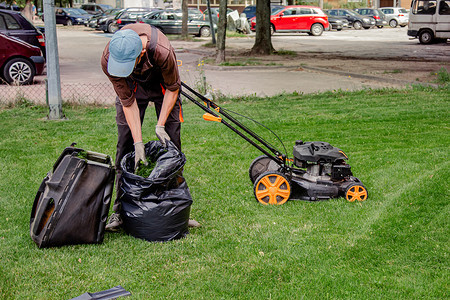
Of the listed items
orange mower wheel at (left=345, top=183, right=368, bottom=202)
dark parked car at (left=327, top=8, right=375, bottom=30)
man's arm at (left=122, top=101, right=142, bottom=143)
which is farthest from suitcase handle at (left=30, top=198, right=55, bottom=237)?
dark parked car at (left=327, top=8, right=375, bottom=30)

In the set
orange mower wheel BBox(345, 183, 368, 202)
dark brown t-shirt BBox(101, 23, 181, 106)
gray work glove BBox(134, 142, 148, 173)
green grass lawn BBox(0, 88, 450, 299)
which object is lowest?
green grass lawn BBox(0, 88, 450, 299)

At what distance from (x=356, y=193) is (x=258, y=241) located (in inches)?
50.1

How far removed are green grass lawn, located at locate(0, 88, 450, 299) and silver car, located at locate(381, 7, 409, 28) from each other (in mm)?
38544

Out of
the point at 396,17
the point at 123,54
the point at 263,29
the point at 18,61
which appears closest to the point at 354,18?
the point at 396,17

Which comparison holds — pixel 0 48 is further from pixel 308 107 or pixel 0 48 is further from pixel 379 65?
pixel 379 65

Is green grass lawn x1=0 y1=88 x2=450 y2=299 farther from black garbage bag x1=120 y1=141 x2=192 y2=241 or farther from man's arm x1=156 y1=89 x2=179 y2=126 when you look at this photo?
man's arm x1=156 y1=89 x2=179 y2=126

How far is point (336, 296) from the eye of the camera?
11.4ft

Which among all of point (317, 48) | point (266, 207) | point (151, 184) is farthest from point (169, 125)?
point (317, 48)

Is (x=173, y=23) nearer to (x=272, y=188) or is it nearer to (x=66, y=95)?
(x=66, y=95)

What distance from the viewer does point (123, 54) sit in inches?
146

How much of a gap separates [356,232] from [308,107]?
5.50m

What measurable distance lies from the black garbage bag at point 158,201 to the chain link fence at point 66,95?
6.19 m

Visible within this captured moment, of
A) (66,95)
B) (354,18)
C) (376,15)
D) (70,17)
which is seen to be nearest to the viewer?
(66,95)

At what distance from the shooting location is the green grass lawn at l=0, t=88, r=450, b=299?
11.9 ft
